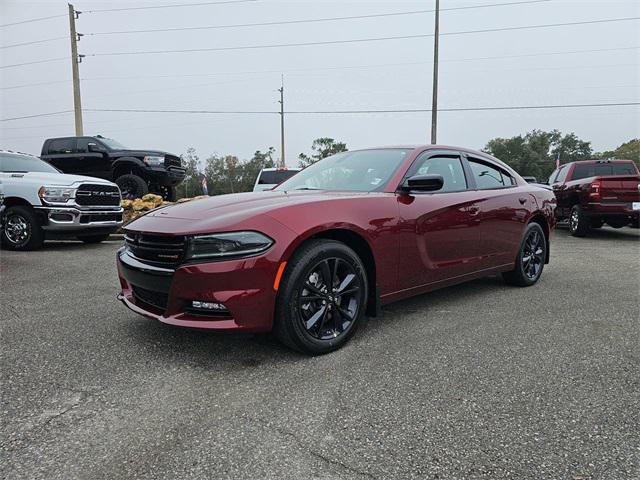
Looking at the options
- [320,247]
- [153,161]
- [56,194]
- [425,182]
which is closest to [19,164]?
[56,194]

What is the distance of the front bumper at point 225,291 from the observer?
104 inches

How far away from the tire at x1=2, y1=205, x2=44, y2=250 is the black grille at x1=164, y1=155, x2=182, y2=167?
4.83 meters

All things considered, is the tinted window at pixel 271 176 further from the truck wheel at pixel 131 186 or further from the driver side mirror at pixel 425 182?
the driver side mirror at pixel 425 182

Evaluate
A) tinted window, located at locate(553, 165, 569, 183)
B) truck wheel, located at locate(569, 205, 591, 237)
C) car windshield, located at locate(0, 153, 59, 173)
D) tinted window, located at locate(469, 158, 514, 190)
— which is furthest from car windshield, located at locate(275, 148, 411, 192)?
tinted window, located at locate(553, 165, 569, 183)

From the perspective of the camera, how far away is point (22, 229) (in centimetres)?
743

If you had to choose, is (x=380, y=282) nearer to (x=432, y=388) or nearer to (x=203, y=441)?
(x=432, y=388)

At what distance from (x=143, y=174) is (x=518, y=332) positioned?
10.7 metres

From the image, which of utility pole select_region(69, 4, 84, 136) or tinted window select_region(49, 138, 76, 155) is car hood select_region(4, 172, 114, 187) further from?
utility pole select_region(69, 4, 84, 136)

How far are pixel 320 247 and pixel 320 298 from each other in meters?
0.33

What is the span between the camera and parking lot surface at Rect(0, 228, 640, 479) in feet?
6.13

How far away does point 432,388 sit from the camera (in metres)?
Result: 2.51

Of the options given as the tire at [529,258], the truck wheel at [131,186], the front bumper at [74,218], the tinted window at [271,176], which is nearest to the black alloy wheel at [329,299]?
the tire at [529,258]

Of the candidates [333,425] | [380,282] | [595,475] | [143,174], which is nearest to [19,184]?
[143,174]

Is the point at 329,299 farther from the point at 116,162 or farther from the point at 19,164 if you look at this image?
the point at 116,162
